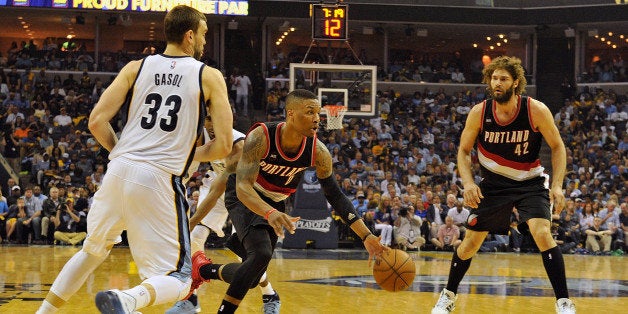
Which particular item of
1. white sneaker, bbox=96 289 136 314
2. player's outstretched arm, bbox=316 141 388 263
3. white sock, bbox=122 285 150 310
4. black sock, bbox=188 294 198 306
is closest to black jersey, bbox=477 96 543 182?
player's outstretched arm, bbox=316 141 388 263

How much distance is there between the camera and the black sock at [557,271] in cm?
719

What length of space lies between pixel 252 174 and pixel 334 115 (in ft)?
46.2

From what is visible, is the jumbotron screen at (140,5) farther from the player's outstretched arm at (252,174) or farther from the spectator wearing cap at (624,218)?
the player's outstretched arm at (252,174)

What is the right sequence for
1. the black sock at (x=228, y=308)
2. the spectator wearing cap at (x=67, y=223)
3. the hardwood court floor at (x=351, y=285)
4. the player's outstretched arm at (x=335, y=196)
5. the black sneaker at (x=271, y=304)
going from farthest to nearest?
1. the spectator wearing cap at (x=67, y=223)
2. the hardwood court floor at (x=351, y=285)
3. the black sneaker at (x=271, y=304)
4. the player's outstretched arm at (x=335, y=196)
5. the black sock at (x=228, y=308)

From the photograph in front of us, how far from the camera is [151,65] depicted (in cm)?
531

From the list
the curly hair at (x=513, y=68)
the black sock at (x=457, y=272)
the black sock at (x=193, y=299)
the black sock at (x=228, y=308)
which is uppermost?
the curly hair at (x=513, y=68)

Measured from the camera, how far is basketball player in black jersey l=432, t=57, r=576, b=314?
7512 mm

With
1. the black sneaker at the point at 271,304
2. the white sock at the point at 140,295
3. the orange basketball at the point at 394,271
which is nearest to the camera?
the white sock at the point at 140,295

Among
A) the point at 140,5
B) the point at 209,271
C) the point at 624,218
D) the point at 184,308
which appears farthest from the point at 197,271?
the point at 140,5

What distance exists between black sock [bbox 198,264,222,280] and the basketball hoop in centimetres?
1297

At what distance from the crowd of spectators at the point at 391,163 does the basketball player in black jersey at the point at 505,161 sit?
27.8 feet

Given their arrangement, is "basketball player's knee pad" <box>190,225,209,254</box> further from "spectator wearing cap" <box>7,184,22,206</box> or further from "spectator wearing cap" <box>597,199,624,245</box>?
"spectator wearing cap" <box>597,199,624,245</box>

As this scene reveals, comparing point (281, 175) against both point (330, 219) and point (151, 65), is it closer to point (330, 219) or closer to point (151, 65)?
point (151, 65)

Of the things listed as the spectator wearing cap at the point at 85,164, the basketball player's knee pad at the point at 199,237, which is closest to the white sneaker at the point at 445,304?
the basketball player's knee pad at the point at 199,237
